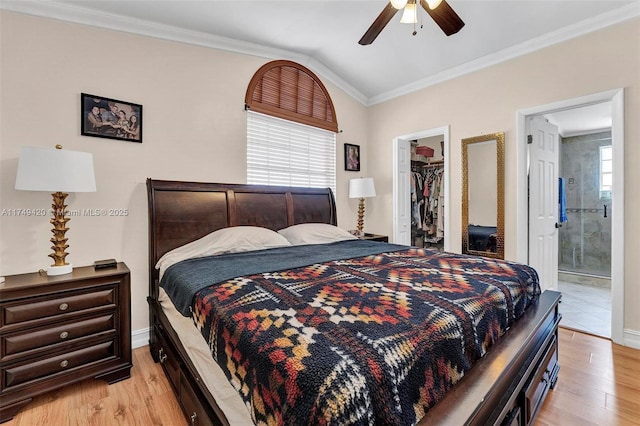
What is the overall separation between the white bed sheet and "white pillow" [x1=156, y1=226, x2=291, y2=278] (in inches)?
20.7

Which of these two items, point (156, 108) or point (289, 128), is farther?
point (289, 128)

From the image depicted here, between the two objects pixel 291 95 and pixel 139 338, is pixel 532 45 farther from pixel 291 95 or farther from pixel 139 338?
pixel 139 338

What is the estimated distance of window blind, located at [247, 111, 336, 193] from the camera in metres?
3.27

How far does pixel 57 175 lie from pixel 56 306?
808 mm

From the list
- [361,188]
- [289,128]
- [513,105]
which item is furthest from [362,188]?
[513,105]

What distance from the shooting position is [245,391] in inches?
38.0

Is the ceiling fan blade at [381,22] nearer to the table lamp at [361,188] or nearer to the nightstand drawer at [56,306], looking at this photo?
the table lamp at [361,188]

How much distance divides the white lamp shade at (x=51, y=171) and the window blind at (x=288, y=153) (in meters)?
1.52

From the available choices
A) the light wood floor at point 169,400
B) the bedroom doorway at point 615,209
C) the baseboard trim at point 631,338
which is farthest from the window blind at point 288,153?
the baseboard trim at point 631,338

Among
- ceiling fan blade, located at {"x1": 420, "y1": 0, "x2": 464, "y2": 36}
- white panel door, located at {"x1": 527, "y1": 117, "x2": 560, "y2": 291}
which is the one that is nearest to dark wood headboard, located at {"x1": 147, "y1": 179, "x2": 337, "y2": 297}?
ceiling fan blade, located at {"x1": 420, "y1": 0, "x2": 464, "y2": 36}

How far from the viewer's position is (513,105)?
3.10 m

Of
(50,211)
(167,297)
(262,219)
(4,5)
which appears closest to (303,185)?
(262,219)

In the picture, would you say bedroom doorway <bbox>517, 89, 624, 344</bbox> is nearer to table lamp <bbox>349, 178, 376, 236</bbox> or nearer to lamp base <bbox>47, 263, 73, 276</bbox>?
table lamp <bbox>349, 178, 376, 236</bbox>

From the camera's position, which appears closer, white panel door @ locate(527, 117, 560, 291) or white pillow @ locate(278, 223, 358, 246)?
white pillow @ locate(278, 223, 358, 246)
